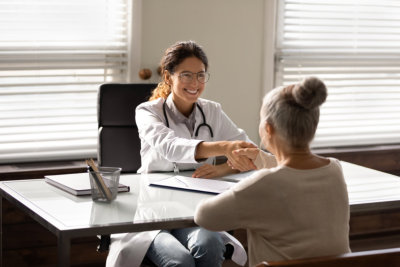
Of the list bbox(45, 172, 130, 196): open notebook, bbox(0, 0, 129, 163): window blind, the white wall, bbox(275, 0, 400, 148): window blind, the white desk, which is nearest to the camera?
the white desk

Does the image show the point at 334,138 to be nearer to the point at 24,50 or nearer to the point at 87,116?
the point at 87,116

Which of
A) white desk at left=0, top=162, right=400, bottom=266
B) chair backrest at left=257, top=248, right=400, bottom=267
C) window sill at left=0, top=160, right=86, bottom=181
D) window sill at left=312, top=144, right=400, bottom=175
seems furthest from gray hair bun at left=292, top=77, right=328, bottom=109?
window sill at left=312, top=144, right=400, bottom=175

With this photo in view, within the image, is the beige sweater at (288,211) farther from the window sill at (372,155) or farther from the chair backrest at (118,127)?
the window sill at (372,155)

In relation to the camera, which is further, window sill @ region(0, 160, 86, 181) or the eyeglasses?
window sill @ region(0, 160, 86, 181)

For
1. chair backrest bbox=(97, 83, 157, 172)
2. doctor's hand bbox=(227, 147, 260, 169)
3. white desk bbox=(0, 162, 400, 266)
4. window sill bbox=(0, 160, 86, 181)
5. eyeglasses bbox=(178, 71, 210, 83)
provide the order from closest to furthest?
white desk bbox=(0, 162, 400, 266) → doctor's hand bbox=(227, 147, 260, 169) → eyeglasses bbox=(178, 71, 210, 83) → chair backrest bbox=(97, 83, 157, 172) → window sill bbox=(0, 160, 86, 181)

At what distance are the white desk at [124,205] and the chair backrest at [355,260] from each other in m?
0.59

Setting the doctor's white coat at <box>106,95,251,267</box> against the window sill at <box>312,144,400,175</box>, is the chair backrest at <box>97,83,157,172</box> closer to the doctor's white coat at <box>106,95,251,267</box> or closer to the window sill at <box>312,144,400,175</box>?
the doctor's white coat at <box>106,95,251,267</box>

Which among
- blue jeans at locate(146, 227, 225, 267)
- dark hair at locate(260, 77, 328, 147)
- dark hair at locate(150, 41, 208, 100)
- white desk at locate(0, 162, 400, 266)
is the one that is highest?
dark hair at locate(150, 41, 208, 100)

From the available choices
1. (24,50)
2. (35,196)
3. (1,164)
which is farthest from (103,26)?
(35,196)

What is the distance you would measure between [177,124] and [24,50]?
3.27ft

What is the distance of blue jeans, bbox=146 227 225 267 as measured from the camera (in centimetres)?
242

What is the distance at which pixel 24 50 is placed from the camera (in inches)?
137

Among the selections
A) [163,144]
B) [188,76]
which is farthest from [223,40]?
[163,144]

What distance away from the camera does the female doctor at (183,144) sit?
2.45 meters
